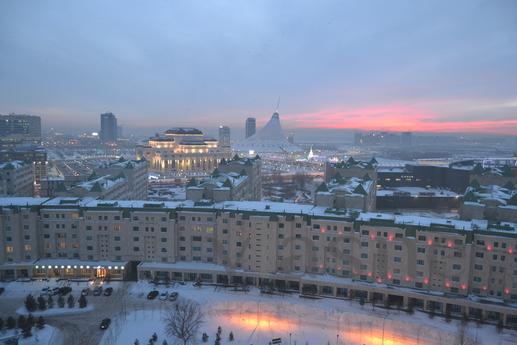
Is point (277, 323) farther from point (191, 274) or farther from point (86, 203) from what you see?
point (86, 203)

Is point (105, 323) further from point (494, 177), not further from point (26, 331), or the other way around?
point (494, 177)

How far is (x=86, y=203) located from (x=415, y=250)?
29.5 meters

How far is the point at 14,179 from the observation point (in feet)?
196

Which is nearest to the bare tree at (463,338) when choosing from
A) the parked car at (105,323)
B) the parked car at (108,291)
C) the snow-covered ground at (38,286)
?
the parked car at (105,323)

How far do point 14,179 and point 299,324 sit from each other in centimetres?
5025

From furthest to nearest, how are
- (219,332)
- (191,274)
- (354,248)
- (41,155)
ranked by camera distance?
(41,155), (191,274), (354,248), (219,332)

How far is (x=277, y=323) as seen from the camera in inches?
1141

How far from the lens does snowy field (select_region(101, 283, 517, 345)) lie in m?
27.0

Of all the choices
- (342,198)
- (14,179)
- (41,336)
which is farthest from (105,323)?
(14,179)

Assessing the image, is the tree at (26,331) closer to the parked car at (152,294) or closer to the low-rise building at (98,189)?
the parked car at (152,294)

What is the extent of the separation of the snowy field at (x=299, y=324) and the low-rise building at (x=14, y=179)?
37.4 metres

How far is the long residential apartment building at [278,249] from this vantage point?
30.9m

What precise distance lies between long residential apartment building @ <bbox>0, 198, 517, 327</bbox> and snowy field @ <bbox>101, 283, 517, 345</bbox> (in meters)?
1.93

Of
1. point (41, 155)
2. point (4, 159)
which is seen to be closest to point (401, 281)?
point (41, 155)
